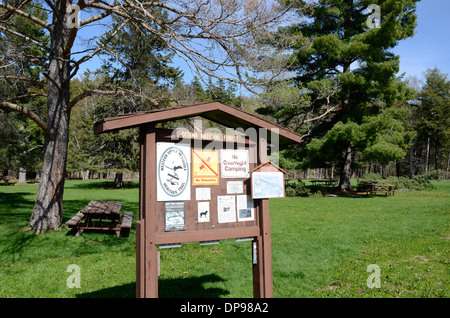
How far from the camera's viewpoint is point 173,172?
3.84 meters

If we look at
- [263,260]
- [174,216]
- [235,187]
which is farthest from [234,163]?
[263,260]

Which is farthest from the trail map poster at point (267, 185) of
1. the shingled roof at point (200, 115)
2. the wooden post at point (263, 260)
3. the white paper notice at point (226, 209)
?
the shingled roof at point (200, 115)

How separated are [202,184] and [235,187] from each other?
45 cm

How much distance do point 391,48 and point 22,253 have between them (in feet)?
84.3

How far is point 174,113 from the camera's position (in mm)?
3834

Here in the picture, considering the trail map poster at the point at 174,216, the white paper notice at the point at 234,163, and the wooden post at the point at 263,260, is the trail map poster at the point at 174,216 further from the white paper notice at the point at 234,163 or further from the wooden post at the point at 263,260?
the wooden post at the point at 263,260

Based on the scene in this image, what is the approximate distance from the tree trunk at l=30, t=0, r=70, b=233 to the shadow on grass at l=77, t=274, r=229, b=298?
Result: 4540mm

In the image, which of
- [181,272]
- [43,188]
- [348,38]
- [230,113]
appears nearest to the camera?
[230,113]

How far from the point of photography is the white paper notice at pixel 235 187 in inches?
164

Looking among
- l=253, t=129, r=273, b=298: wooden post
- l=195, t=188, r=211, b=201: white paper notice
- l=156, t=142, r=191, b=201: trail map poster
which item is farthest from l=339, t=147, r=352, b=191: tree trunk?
l=156, t=142, r=191, b=201: trail map poster

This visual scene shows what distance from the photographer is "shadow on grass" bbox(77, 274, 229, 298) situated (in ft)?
16.6

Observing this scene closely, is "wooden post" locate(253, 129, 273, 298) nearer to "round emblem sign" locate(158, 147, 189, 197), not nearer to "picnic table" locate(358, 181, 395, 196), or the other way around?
"round emblem sign" locate(158, 147, 189, 197)
